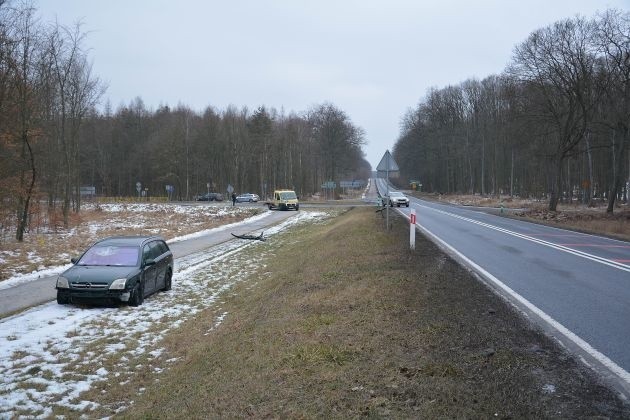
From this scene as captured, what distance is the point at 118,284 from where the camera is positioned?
11.6m

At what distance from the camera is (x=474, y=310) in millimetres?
8289

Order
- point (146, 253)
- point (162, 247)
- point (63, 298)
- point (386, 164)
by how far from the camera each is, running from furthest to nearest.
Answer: point (386, 164) < point (162, 247) < point (146, 253) < point (63, 298)

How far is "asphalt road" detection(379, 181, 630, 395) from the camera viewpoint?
6695 millimetres

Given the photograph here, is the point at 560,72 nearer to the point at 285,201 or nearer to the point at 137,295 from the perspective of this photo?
the point at 285,201

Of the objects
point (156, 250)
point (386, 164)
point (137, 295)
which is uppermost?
point (386, 164)

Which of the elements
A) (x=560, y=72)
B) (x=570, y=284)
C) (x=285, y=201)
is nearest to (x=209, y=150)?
(x=285, y=201)

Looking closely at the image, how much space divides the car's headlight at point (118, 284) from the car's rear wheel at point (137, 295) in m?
0.35

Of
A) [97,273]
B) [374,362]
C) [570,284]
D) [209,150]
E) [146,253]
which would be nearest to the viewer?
[374,362]

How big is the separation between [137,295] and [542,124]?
42.4 metres

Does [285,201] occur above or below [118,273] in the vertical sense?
above

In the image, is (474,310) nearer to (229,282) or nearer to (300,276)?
(300,276)

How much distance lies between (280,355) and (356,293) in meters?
3.56

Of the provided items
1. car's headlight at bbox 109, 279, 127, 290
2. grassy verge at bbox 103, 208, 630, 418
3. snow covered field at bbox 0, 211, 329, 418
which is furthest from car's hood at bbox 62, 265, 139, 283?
grassy verge at bbox 103, 208, 630, 418

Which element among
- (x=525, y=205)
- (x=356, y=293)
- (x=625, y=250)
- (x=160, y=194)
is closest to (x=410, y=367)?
(x=356, y=293)
